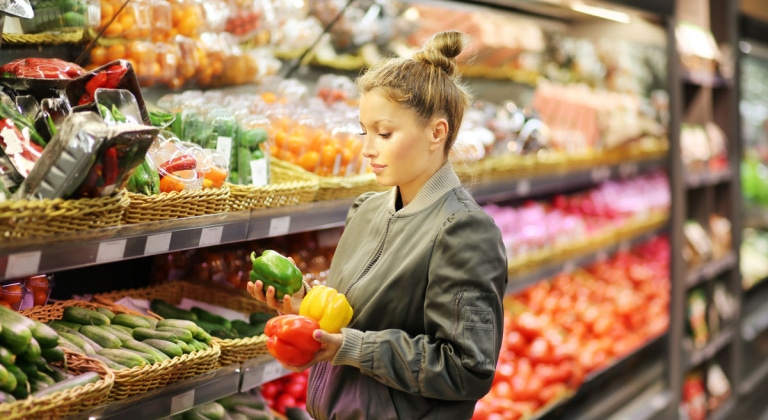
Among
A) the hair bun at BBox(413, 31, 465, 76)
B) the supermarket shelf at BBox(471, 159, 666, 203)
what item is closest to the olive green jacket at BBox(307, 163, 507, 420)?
the hair bun at BBox(413, 31, 465, 76)

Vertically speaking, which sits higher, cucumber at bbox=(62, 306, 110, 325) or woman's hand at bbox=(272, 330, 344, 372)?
woman's hand at bbox=(272, 330, 344, 372)

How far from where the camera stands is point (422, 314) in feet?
5.79

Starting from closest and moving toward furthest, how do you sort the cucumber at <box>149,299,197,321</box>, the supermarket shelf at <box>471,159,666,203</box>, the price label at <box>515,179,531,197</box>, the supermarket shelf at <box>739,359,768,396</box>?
the cucumber at <box>149,299,197,321</box> → the supermarket shelf at <box>471,159,666,203</box> → the price label at <box>515,179,531,197</box> → the supermarket shelf at <box>739,359,768,396</box>

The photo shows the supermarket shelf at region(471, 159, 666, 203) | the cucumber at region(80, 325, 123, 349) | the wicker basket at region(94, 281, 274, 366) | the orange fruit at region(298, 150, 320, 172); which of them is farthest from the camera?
the supermarket shelf at region(471, 159, 666, 203)

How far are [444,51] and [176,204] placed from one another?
2.44ft

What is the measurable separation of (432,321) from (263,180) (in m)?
0.89

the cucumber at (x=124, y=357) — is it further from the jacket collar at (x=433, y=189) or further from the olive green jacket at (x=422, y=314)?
the jacket collar at (x=433, y=189)

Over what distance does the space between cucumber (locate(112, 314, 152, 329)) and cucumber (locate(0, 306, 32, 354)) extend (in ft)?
1.50

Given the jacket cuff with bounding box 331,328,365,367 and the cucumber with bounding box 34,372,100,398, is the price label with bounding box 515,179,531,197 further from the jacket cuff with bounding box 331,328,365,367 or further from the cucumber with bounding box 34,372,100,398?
the cucumber with bounding box 34,372,100,398

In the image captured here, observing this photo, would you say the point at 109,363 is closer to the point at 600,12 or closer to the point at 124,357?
the point at 124,357

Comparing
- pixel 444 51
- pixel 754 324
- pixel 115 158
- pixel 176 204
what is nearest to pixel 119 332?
pixel 176 204

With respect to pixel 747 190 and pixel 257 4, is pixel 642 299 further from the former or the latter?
pixel 257 4

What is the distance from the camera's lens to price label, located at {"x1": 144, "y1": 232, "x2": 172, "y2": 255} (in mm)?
1803

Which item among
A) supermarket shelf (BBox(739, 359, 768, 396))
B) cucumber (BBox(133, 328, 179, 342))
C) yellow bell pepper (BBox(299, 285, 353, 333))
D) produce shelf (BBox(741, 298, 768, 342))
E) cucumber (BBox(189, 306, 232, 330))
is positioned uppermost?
yellow bell pepper (BBox(299, 285, 353, 333))
